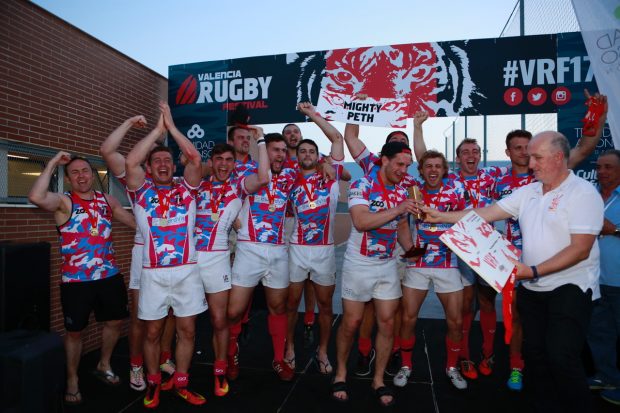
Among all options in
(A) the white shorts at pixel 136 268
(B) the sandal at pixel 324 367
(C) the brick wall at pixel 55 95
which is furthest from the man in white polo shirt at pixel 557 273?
(C) the brick wall at pixel 55 95

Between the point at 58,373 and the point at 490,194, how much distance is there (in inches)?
158

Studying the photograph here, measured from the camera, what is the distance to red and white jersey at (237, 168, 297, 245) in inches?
162

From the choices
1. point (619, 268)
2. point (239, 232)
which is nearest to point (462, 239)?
point (619, 268)

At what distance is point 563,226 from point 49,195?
3890 mm

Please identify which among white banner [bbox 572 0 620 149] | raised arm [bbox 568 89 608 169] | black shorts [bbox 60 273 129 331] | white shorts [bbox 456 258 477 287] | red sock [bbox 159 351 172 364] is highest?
white banner [bbox 572 0 620 149]

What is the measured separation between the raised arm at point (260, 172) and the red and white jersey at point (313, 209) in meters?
0.54

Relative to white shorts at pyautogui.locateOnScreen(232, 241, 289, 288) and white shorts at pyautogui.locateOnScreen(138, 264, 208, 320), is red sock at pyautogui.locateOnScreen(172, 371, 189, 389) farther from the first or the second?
white shorts at pyautogui.locateOnScreen(232, 241, 289, 288)

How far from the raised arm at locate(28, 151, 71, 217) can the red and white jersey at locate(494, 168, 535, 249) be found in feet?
13.4

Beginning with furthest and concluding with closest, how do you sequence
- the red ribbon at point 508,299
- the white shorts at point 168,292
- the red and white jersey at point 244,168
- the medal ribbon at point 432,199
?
the red and white jersey at point 244,168 → the medal ribbon at point 432,199 → the white shorts at point 168,292 → the red ribbon at point 508,299

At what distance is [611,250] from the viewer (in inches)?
144

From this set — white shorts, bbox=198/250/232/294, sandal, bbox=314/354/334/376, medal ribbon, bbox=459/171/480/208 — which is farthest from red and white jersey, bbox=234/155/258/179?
medal ribbon, bbox=459/171/480/208

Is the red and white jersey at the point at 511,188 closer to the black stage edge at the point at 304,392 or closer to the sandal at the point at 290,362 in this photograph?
the black stage edge at the point at 304,392

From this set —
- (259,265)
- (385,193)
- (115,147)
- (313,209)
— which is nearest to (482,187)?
(385,193)

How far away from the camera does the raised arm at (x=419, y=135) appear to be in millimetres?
4426
